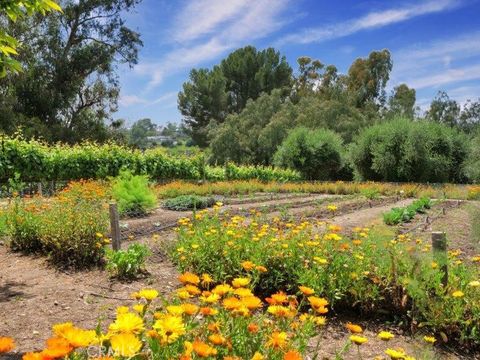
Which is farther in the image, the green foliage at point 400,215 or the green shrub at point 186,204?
the green shrub at point 186,204

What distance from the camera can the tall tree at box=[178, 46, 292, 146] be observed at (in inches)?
1662

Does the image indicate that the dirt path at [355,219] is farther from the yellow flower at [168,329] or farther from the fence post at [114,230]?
the yellow flower at [168,329]

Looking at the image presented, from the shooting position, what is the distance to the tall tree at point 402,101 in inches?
1399

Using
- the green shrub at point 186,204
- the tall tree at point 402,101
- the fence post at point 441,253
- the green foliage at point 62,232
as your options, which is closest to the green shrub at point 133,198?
the green shrub at point 186,204

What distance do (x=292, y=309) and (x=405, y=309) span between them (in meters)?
2.27

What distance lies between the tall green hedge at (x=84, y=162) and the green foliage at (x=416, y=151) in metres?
8.54

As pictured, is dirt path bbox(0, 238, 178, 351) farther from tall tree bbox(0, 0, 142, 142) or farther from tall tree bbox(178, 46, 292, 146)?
tall tree bbox(178, 46, 292, 146)

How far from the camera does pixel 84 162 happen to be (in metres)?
14.4

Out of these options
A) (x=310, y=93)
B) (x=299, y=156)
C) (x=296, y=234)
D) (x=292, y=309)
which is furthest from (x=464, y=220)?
(x=310, y=93)

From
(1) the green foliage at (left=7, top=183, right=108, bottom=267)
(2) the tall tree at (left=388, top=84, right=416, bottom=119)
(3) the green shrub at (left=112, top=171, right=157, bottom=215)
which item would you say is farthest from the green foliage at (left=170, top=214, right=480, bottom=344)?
(2) the tall tree at (left=388, top=84, right=416, bottom=119)

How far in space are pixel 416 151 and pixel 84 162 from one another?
576 inches

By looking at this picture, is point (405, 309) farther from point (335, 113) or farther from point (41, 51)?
point (335, 113)

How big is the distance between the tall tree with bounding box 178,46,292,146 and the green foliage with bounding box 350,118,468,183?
22279mm

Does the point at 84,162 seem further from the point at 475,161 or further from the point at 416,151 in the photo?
the point at 475,161
